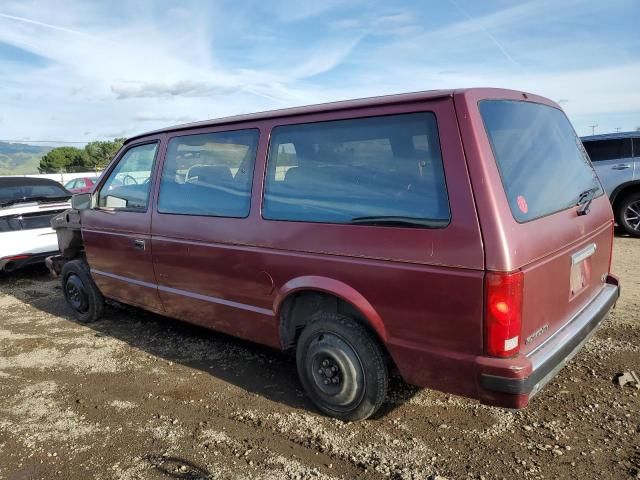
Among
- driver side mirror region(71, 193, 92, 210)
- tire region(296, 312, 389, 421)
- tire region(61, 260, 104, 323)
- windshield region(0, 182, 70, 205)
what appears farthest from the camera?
windshield region(0, 182, 70, 205)

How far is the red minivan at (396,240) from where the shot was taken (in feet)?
7.82

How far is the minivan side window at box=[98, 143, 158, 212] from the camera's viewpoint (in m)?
4.30

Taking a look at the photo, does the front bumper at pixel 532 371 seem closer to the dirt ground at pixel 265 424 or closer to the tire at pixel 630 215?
the dirt ground at pixel 265 424

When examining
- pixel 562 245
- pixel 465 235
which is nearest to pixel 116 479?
pixel 465 235

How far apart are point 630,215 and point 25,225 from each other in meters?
9.50

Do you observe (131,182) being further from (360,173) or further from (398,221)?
(398,221)

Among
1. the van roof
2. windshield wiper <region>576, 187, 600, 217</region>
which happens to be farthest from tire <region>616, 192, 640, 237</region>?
the van roof

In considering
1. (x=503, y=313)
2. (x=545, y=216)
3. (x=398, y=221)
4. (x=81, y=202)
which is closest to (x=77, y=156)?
(x=81, y=202)

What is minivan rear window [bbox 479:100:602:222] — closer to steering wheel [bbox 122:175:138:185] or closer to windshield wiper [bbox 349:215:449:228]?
windshield wiper [bbox 349:215:449:228]

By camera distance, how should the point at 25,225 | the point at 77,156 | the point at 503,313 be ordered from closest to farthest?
1. the point at 503,313
2. the point at 25,225
3. the point at 77,156

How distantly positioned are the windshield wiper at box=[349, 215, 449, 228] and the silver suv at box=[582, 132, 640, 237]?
24.2 ft

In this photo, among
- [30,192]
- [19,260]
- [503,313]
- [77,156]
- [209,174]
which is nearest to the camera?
[503,313]

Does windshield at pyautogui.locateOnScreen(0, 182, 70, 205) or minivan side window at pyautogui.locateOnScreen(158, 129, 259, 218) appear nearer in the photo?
minivan side window at pyautogui.locateOnScreen(158, 129, 259, 218)

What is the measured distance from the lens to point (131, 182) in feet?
14.8
